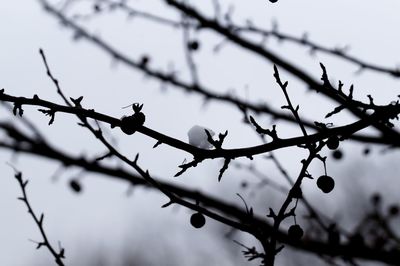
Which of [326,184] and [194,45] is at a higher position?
[194,45]

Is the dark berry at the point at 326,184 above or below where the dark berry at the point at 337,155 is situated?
below

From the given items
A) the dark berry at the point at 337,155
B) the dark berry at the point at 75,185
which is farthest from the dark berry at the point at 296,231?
the dark berry at the point at 337,155

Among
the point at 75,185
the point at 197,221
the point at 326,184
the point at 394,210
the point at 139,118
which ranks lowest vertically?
the point at 197,221

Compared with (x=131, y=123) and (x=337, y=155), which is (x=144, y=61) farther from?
(x=131, y=123)

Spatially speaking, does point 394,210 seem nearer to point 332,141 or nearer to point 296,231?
point 296,231

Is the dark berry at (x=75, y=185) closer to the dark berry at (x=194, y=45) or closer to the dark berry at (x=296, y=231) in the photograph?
the dark berry at (x=194, y=45)

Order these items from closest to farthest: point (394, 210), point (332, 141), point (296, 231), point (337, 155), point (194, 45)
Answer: point (332, 141) → point (296, 231) → point (337, 155) → point (194, 45) → point (394, 210)

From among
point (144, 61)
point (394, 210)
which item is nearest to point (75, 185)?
point (144, 61)

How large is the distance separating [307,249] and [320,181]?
6.03ft

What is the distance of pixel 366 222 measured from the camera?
454 centimetres

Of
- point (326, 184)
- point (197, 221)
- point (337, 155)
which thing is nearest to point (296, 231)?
point (326, 184)

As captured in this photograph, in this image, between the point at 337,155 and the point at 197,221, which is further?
the point at 337,155

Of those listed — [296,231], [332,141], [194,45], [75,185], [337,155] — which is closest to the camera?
[332,141]

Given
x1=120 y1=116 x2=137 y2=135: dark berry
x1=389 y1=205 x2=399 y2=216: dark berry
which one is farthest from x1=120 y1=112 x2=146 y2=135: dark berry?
x1=389 y1=205 x2=399 y2=216: dark berry
